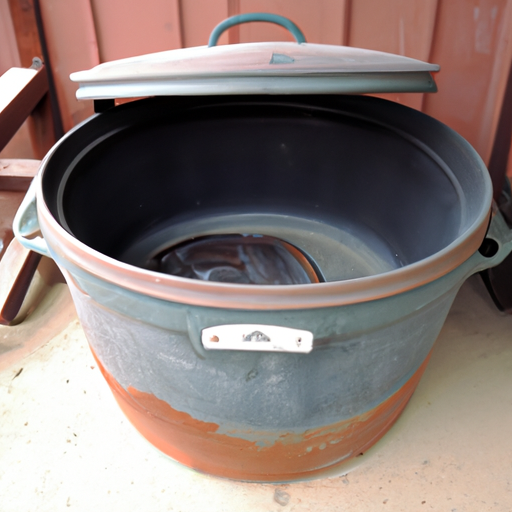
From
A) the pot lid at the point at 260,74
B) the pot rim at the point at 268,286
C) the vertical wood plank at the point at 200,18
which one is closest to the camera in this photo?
the pot rim at the point at 268,286

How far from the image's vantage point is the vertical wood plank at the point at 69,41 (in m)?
1.42

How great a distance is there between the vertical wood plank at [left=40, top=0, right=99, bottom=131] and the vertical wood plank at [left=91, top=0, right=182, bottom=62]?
0.03m

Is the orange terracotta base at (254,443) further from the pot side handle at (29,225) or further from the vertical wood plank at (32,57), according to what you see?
the vertical wood plank at (32,57)

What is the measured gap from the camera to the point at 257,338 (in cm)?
63

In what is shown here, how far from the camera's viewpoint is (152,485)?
0.98 meters

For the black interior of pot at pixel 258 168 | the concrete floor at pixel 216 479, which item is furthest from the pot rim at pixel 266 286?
the concrete floor at pixel 216 479

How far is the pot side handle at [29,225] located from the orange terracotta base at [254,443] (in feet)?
0.90

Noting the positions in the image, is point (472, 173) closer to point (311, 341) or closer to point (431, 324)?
point (431, 324)

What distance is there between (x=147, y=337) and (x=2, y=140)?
89 cm

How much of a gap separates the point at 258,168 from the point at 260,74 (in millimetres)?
689

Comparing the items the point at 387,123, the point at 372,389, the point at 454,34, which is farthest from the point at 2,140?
the point at 454,34

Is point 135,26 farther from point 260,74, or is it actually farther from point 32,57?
point 260,74

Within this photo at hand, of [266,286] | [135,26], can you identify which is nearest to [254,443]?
[266,286]

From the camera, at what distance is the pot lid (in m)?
0.74
